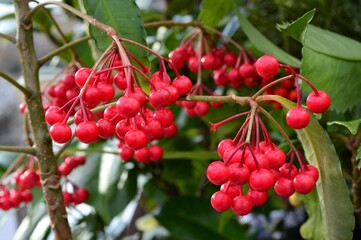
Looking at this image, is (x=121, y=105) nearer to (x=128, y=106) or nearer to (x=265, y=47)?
(x=128, y=106)

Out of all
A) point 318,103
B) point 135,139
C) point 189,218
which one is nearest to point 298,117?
point 318,103

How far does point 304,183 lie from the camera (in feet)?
1.70

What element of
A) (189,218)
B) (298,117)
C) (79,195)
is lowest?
Answer: (189,218)

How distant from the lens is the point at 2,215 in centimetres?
114

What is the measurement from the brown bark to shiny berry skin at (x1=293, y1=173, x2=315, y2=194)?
11.1 inches

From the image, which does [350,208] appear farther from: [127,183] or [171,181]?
[171,181]

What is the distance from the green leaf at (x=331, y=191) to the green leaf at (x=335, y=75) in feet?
0.35

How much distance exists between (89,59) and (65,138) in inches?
26.2

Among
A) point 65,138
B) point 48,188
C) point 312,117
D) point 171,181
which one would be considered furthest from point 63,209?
point 171,181

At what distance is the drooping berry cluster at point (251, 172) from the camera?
494mm

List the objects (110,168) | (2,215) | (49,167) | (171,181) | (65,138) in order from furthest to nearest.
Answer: (171,181)
(2,215)
(110,168)
(49,167)
(65,138)

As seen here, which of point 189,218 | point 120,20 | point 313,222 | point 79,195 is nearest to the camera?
point 120,20

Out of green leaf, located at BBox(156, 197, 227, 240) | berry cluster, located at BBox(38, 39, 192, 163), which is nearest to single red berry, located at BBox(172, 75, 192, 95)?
berry cluster, located at BBox(38, 39, 192, 163)

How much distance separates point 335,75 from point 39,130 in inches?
13.2
